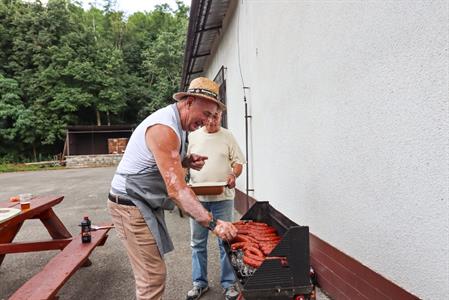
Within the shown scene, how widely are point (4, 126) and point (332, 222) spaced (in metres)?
36.8

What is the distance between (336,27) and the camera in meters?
2.83

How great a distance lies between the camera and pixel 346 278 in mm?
2867

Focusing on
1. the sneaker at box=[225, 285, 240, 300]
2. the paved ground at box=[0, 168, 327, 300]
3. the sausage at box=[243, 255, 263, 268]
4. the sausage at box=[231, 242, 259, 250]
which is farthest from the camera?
the paved ground at box=[0, 168, 327, 300]

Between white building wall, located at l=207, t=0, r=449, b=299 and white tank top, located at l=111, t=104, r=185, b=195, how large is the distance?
1.32 metres

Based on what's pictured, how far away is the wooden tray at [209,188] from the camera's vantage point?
3.42m

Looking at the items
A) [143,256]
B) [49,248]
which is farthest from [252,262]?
[49,248]

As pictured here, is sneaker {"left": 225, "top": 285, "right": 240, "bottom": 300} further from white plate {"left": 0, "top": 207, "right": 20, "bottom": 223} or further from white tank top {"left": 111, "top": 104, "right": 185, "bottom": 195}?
white plate {"left": 0, "top": 207, "right": 20, "bottom": 223}

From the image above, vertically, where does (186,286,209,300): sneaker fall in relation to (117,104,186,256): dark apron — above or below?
below

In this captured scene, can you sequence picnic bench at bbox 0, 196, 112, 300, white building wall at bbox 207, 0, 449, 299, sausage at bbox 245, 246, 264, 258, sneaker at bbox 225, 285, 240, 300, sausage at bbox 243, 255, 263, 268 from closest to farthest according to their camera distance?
white building wall at bbox 207, 0, 449, 299, sausage at bbox 243, 255, 263, 268, sausage at bbox 245, 246, 264, 258, picnic bench at bbox 0, 196, 112, 300, sneaker at bbox 225, 285, 240, 300

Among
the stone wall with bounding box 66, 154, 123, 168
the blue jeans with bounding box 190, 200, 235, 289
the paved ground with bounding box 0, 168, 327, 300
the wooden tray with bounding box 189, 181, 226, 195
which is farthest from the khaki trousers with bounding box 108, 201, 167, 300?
the stone wall with bounding box 66, 154, 123, 168

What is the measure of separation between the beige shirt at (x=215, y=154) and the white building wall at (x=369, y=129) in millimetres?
765

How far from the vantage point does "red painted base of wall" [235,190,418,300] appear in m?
2.29

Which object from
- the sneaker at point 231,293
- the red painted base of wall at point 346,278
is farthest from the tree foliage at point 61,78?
the red painted base of wall at point 346,278

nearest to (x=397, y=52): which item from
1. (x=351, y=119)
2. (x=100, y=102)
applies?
(x=351, y=119)
